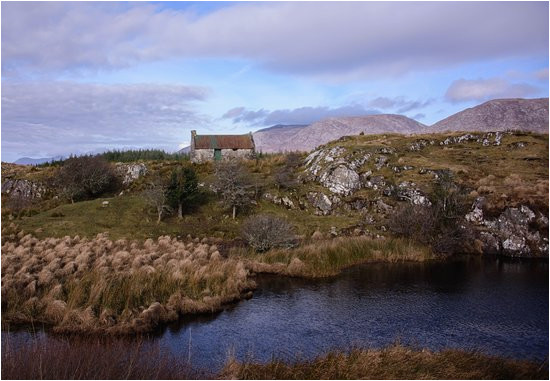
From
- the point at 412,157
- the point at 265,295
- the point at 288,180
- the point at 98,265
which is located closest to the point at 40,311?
the point at 98,265

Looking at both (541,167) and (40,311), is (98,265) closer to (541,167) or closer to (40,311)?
(40,311)

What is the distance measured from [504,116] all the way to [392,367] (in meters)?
131

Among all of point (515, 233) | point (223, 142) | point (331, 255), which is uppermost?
point (223, 142)

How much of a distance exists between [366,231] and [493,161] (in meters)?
29.4

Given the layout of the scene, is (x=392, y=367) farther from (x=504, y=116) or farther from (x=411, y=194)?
(x=504, y=116)

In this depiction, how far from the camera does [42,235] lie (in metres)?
46.1

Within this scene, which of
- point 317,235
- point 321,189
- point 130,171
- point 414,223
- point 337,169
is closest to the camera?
point 414,223

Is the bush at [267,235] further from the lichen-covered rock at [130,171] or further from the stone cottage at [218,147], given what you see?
the stone cottage at [218,147]

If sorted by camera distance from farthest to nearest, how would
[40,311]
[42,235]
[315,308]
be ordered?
1. [42,235]
2. [315,308]
3. [40,311]

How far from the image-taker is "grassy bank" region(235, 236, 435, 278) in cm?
4106

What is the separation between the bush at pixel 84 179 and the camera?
64.6 meters

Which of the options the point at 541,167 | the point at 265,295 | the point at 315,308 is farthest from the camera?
the point at 541,167

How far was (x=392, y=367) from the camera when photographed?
66.5 ft

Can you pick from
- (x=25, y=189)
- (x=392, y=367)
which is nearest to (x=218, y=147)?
(x=25, y=189)
